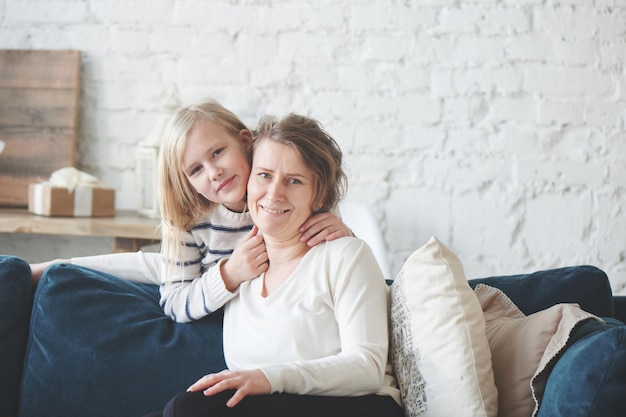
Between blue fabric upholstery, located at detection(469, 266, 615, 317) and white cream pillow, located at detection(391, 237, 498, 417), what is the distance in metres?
0.24

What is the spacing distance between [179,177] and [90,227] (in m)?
0.85

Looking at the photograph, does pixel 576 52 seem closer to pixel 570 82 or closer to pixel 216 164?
pixel 570 82

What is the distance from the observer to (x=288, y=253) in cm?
149

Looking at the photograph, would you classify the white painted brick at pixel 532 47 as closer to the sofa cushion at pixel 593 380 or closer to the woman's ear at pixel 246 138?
the woman's ear at pixel 246 138

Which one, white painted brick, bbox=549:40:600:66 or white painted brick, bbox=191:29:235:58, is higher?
white painted brick, bbox=549:40:600:66

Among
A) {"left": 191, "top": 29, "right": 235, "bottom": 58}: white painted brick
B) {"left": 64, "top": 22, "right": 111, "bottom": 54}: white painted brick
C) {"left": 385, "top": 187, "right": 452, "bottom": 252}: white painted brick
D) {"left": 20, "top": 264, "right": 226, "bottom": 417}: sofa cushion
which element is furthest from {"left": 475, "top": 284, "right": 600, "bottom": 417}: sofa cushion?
{"left": 64, "top": 22, "right": 111, "bottom": 54}: white painted brick

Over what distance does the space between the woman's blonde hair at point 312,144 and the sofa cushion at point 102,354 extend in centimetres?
39

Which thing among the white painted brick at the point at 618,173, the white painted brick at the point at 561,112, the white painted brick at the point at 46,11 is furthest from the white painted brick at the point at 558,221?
the white painted brick at the point at 46,11

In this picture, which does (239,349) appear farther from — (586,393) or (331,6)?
(331,6)

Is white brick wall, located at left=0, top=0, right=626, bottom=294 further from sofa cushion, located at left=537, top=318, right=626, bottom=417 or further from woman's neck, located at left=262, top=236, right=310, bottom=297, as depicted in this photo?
sofa cushion, located at left=537, top=318, right=626, bottom=417

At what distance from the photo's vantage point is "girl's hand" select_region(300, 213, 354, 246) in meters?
1.45

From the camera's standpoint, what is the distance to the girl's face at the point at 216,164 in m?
1.53

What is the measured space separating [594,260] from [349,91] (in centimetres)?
109

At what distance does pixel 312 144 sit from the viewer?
1.43m
